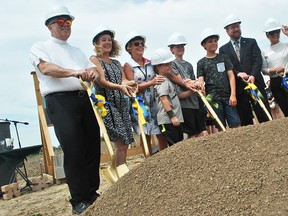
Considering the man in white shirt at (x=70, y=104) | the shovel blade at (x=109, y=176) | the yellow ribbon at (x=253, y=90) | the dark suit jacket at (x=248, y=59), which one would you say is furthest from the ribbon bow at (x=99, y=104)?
the dark suit jacket at (x=248, y=59)

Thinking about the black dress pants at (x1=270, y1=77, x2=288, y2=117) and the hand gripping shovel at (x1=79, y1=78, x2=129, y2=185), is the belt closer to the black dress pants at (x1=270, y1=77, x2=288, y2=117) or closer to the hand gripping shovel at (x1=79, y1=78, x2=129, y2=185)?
A: the hand gripping shovel at (x1=79, y1=78, x2=129, y2=185)

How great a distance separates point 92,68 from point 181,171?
1.30 m

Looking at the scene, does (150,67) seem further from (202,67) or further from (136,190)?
(136,190)

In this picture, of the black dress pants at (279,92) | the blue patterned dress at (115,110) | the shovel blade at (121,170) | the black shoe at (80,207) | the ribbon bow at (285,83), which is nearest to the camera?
the black shoe at (80,207)

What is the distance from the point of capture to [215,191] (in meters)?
2.39

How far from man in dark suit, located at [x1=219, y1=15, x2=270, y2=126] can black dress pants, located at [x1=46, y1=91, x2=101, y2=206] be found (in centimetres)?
225

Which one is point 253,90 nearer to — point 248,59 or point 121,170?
point 248,59

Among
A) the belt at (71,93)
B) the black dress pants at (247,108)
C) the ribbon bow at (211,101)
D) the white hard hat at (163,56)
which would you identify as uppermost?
the white hard hat at (163,56)

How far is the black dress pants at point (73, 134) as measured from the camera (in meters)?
3.29

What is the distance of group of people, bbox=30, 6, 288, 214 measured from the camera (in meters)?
3.32

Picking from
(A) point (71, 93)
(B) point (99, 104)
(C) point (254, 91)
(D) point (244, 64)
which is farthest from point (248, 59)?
(A) point (71, 93)

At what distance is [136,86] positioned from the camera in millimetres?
A: 3879

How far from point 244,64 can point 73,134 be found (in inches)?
103

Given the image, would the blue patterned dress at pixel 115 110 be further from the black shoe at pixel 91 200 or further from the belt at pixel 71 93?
the black shoe at pixel 91 200
